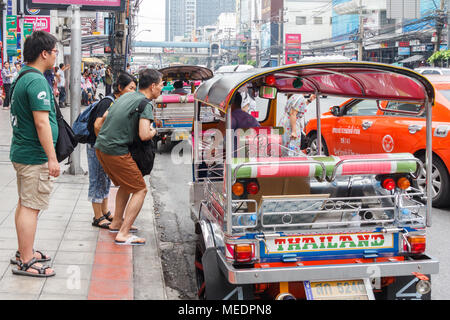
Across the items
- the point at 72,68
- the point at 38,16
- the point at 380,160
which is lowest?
the point at 380,160

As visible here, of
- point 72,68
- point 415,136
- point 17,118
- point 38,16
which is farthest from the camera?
point 38,16

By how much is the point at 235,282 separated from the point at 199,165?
2746mm

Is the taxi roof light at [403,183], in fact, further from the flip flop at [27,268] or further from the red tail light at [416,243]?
the flip flop at [27,268]

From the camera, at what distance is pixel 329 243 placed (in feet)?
14.0

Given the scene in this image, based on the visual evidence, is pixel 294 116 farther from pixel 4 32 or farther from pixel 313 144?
pixel 4 32

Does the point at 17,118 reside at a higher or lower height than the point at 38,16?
lower

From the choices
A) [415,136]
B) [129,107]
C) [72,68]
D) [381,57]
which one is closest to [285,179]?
[129,107]

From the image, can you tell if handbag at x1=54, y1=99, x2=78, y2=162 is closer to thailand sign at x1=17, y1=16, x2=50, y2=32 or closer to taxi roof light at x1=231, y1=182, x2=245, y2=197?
taxi roof light at x1=231, y1=182, x2=245, y2=197

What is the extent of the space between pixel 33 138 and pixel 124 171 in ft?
4.26

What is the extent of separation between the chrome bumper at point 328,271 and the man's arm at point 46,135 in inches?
61.3

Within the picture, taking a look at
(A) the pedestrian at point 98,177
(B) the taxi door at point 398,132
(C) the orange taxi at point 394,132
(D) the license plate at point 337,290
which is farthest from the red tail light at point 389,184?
(B) the taxi door at point 398,132

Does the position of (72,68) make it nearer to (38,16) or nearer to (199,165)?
(199,165)

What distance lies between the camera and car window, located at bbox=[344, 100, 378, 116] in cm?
950

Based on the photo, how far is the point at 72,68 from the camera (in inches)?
391
